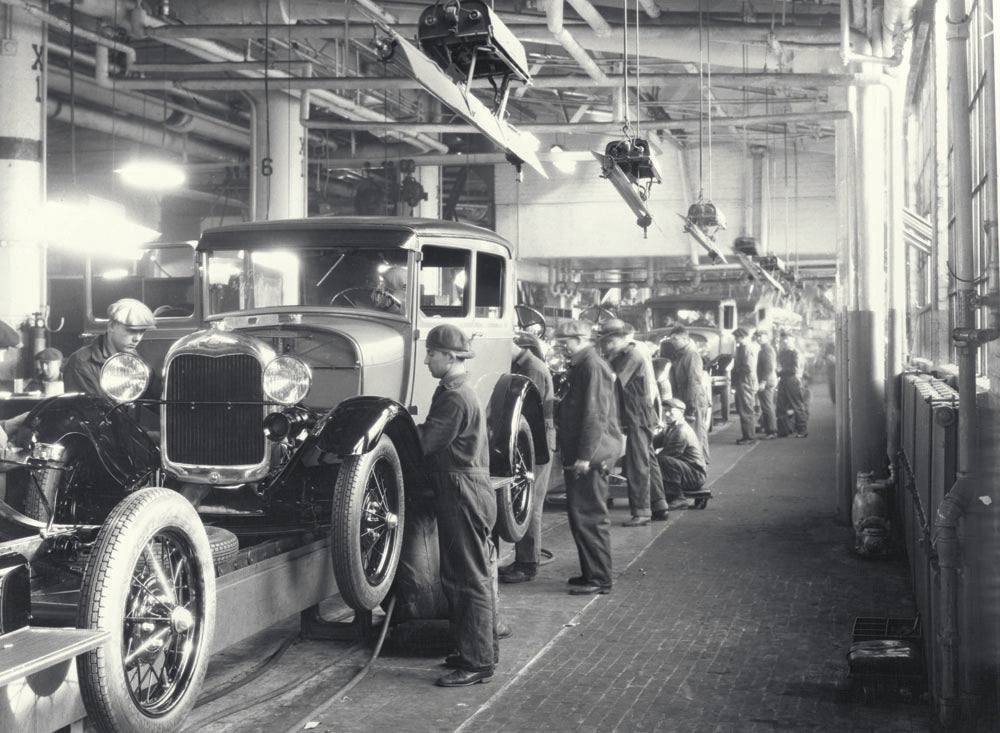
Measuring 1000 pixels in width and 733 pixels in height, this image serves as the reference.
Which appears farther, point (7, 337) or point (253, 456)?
point (7, 337)

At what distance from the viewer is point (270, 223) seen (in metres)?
6.77

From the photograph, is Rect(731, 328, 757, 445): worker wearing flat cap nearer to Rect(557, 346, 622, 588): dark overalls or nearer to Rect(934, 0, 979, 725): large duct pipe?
Rect(557, 346, 622, 588): dark overalls

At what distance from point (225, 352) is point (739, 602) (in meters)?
3.68

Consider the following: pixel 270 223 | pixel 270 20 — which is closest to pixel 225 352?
pixel 270 223

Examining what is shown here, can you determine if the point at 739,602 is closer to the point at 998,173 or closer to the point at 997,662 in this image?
the point at 997,662

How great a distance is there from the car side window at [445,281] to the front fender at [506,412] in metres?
0.55

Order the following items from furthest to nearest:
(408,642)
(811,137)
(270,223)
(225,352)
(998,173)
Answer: (811,137)
(270,223)
(408,642)
(225,352)
(998,173)

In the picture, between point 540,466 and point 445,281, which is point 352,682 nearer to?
point 445,281

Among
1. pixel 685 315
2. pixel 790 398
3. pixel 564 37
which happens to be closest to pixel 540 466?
pixel 564 37

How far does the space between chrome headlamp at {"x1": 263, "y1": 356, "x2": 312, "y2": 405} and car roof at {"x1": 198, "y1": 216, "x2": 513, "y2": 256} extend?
1.50 m

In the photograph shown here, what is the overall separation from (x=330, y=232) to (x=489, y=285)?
1207 mm

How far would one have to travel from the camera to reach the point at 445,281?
22.7 feet

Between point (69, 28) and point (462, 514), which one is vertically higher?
point (69, 28)

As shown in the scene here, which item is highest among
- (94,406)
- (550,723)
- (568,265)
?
(568,265)
